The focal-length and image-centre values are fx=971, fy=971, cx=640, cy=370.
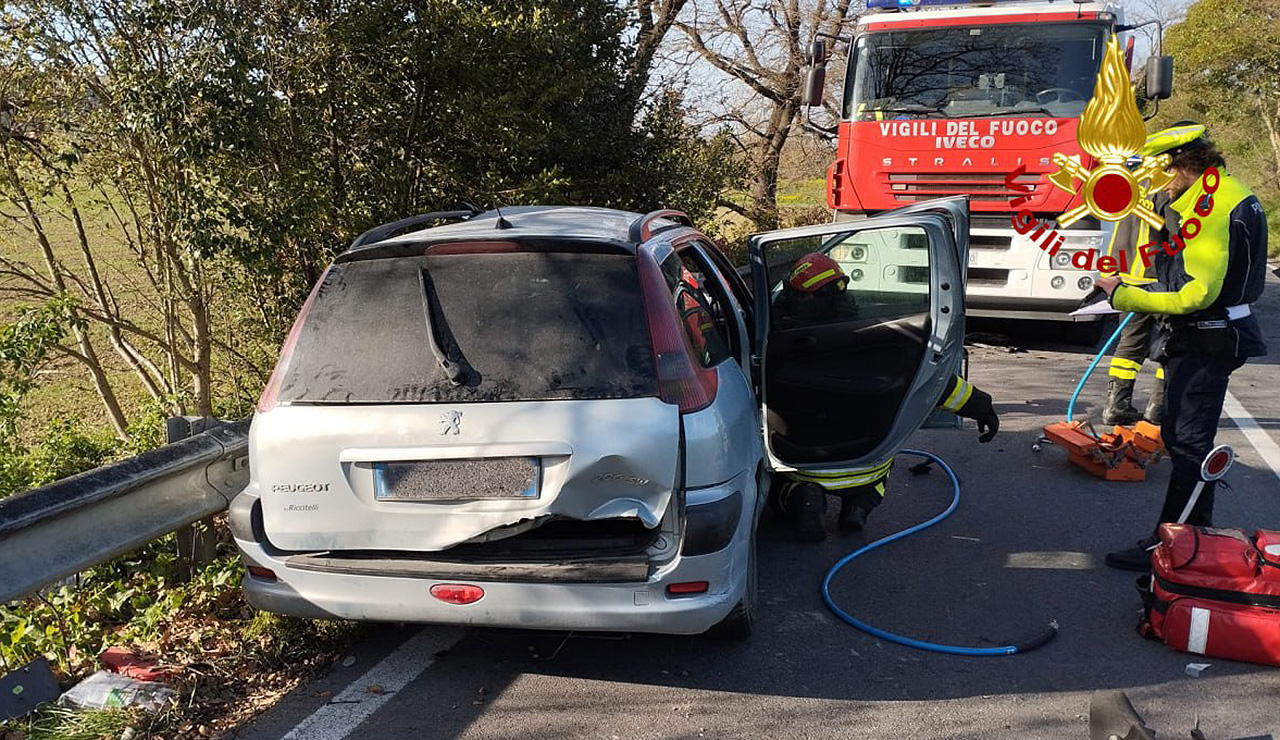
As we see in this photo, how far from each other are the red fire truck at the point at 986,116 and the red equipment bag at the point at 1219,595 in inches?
236

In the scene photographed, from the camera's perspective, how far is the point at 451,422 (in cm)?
322

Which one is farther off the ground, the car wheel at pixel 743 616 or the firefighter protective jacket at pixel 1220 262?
the firefighter protective jacket at pixel 1220 262

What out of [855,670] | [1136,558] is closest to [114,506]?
[855,670]

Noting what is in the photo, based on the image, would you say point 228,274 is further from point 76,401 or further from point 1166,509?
point 1166,509

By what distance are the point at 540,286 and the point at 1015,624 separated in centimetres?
250

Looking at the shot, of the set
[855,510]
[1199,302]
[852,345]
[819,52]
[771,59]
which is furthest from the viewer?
[771,59]

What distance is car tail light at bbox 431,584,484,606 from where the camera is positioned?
10.7 ft

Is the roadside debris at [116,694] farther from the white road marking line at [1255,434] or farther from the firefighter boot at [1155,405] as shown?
the firefighter boot at [1155,405]

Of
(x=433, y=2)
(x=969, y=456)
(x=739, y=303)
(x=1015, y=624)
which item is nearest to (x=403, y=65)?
(x=433, y=2)

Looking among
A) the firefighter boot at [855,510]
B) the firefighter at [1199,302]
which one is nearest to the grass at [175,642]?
the firefighter boot at [855,510]

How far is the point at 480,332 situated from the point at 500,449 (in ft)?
1.42

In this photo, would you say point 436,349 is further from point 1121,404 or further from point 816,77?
point 816,77

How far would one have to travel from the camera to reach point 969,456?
662 cm

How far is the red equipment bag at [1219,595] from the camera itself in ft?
12.2
